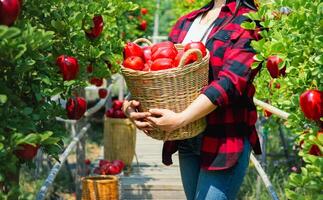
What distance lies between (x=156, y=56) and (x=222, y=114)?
375 mm

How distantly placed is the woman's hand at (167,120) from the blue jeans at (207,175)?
10.8 inches

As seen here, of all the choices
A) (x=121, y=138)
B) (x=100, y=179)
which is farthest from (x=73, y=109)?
(x=121, y=138)

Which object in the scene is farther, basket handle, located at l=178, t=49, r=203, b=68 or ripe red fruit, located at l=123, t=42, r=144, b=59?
ripe red fruit, located at l=123, t=42, r=144, b=59

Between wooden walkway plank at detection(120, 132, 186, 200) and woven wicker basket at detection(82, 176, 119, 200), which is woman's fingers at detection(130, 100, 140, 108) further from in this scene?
wooden walkway plank at detection(120, 132, 186, 200)

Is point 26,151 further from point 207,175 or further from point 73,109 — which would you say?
point 73,109

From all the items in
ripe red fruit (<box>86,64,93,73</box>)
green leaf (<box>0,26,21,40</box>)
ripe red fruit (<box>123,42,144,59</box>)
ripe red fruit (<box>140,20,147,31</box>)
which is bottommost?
ripe red fruit (<box>140,20,147,31</box>)

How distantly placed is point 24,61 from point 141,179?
11.8ft

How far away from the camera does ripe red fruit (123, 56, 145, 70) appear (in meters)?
2.39

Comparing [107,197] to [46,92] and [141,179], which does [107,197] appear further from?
[46,92]

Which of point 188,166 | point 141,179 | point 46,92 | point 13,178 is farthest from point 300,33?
point 141,179

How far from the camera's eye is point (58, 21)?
2.69 meters

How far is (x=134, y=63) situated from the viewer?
2.39 meters

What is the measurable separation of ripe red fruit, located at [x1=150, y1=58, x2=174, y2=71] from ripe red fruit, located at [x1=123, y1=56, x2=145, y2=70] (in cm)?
7

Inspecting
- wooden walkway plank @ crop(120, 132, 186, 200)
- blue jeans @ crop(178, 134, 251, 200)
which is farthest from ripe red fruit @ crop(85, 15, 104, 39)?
wooden walkway plank @ crop(120, 132, 186, 200)
